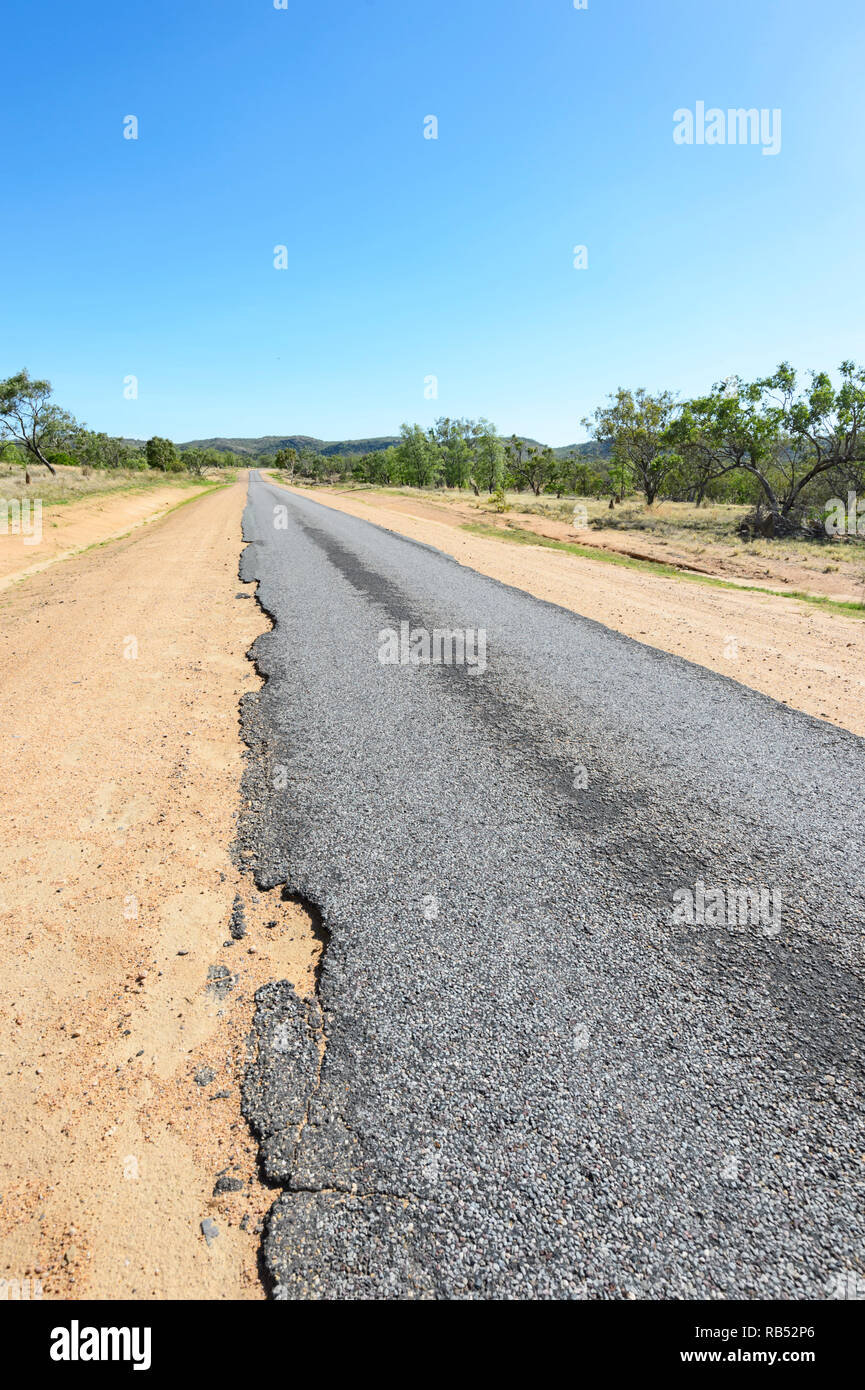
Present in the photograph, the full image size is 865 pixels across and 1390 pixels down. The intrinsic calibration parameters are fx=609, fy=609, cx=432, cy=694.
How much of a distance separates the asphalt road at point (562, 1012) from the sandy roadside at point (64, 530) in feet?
44.3

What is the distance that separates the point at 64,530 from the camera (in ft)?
70.4

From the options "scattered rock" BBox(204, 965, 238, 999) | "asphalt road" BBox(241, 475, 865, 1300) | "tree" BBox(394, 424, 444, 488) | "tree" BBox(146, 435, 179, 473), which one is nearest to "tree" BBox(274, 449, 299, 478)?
"tree" BBox(146, 435, 179, 473)

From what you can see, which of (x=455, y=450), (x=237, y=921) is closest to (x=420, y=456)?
(x=455, y=450)

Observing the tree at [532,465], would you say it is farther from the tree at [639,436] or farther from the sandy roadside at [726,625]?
the sandy roadside at [726,625]

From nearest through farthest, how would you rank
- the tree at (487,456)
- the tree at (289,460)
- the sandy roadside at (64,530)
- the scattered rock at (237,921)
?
the scattered rock at (237,921)
the sandy roadside at (64,530)
the tree at (487,456)
the tree at (289,460)

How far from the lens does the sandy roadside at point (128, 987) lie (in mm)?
1941

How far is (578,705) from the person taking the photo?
594 cm

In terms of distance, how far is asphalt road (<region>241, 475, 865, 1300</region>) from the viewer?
1.83m

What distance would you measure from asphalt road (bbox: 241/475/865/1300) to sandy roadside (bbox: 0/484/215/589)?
1349cm

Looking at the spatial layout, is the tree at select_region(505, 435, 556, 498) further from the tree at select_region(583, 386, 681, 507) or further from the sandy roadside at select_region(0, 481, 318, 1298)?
the sandy roadside at select_region(0, 481, 318, 1298)

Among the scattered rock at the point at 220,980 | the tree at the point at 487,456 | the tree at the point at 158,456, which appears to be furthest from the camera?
the tree at the point at 158,456

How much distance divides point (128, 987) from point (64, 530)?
2305 centimetres

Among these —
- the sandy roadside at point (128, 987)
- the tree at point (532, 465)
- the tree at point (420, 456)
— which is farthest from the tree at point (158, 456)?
the sandy roadside at point (128, 987)
